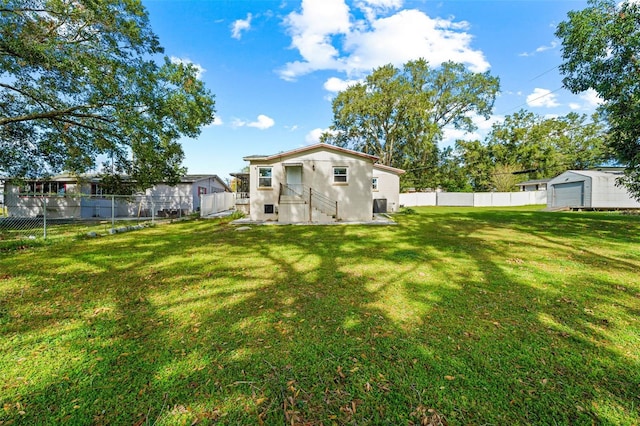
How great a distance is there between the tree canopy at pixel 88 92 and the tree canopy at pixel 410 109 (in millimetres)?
21303

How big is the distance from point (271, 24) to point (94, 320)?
16.2 m

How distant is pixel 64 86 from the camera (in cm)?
1059

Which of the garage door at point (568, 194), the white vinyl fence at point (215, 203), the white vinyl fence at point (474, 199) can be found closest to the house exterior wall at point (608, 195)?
the garage door at point (568, 194)

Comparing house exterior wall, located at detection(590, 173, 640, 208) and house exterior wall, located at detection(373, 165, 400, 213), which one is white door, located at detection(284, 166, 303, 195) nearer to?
house exterior wall, located at detection(373, 165, 400, 213)

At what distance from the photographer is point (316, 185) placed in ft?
46.2

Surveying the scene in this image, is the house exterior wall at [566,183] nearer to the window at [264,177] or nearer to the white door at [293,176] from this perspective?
A: the white door at [293,176]

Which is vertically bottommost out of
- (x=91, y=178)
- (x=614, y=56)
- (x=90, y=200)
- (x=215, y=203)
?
(x=215, y=203)

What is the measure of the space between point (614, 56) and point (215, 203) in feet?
74.5

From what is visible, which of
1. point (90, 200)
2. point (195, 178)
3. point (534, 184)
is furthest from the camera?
point (534, 184)

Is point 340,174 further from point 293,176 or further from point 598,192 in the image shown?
point 598,192

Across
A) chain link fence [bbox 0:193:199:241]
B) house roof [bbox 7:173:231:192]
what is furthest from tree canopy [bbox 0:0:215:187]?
chain link fence [bbox 0:193:199:241]

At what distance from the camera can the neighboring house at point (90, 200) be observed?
17828 mm

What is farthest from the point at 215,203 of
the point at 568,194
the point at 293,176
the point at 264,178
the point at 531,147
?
the point at 531,147

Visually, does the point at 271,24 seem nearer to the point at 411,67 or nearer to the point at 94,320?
the point at 94,320
